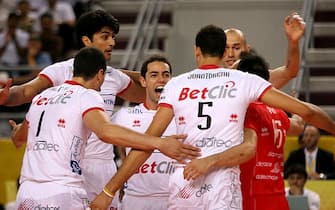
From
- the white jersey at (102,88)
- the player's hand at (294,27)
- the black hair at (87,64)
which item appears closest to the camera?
the black hair at (87,64)

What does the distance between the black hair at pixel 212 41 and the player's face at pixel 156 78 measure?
159cm

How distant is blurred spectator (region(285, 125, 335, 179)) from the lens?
13992 mm

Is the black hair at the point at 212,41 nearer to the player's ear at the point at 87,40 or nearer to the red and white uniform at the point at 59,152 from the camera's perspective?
the red and white uniform at the point at 59,152

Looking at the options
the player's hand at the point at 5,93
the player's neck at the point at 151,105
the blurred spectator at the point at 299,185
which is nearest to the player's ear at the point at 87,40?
the player's neck at the point at 151,105

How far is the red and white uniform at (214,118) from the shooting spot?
7957 millimetres

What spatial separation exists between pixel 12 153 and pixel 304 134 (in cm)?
427

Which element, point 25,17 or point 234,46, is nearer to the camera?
point 234,46

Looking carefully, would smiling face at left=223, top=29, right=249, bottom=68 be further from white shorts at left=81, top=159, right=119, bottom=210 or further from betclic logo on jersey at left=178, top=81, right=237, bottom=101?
betclic logo on jersey at left=178, top=81, right=237, bottom=101

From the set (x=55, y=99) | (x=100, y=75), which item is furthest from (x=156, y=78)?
(x=55, y=99)

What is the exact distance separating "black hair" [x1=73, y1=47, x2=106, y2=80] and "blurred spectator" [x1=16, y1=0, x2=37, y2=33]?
9.06 m

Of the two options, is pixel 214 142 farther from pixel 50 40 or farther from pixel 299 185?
pixel 50 40

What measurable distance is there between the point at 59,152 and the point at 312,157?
641cm

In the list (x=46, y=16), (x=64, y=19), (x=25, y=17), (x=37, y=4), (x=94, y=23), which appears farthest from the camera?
(x=37, y=4)

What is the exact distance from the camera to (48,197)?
8227mm
